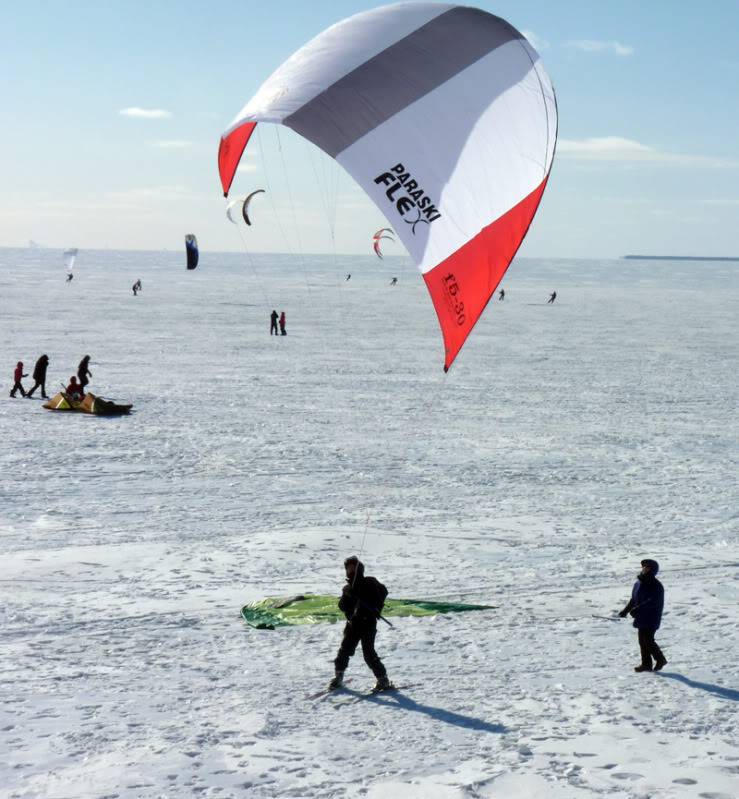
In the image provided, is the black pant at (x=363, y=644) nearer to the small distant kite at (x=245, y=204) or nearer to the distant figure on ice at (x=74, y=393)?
the distant figure on ice at (x=74, y=393)

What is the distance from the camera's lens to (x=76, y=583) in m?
9.67

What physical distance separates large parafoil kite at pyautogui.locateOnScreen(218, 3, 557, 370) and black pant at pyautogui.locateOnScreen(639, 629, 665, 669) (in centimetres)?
269

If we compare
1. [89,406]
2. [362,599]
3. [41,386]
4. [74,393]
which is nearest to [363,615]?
[362,599]

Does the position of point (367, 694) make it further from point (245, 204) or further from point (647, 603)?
point (245, 204)

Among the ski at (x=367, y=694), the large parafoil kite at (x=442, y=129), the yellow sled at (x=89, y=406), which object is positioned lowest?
the ski at (x=367, y=694)

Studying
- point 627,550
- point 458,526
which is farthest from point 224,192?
point 627,550

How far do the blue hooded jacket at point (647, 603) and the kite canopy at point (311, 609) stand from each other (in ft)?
5.75

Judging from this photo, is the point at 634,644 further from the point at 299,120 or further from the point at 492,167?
the point at 299,120

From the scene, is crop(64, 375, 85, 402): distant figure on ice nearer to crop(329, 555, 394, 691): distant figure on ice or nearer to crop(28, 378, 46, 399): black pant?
crop(28, 378, 46, 399): black pant

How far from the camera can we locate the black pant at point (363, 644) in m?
7.40

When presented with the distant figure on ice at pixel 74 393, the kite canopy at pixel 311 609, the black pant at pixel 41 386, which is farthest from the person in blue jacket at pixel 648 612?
the black pant at pixel 41 386

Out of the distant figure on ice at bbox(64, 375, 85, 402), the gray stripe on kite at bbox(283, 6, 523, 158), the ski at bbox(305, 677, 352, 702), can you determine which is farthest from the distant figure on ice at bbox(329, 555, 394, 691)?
the distant figure on ice at bbox(64, 375, 85, 402)

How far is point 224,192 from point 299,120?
212 cm

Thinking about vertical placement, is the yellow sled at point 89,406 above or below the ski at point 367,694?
above
